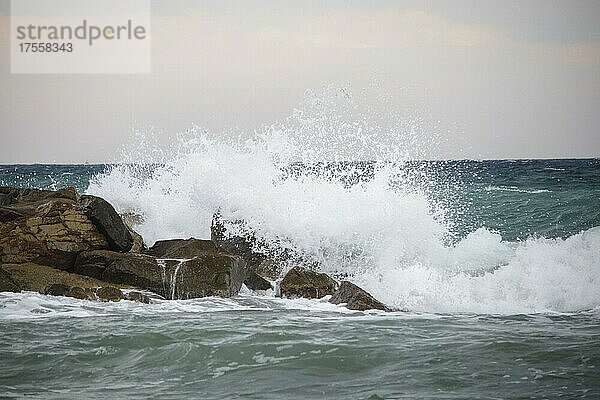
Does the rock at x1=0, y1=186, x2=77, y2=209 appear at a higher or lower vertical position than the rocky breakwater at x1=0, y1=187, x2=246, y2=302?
higher

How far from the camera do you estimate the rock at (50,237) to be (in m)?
9.20

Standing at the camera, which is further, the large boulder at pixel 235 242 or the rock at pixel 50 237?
the large boulder at pixel 235 242

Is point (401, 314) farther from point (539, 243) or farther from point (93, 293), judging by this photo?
point (539, 243)

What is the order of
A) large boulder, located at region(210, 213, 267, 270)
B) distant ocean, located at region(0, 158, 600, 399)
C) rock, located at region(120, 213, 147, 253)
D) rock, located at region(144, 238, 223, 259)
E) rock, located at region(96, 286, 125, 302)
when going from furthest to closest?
rock, located at region(120, 213, 147, 253) < large boulder, located at region(210, 213, 267, 270) < rock, located at region(144, 238, 223, 259) < rock, located at region(96, 286, 125, 302) < distant ocean, located at region(0, 158, 600, 399)

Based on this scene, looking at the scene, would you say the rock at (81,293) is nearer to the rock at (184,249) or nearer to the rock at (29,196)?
the rock at (184,249)

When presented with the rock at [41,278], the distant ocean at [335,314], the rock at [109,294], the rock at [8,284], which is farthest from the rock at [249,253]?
the rock at [8,284]

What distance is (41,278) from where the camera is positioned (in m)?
8.95

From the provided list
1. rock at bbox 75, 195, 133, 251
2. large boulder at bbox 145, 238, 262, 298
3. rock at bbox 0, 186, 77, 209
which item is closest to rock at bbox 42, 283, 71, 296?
rock at bbox 75, 195, 133, 251

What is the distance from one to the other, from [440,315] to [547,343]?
177 centimetres

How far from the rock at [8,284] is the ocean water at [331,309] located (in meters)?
0.28

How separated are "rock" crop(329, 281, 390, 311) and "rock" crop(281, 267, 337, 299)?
16.1 inches

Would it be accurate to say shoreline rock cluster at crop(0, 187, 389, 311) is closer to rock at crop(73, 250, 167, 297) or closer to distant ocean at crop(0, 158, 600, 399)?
rock at crop(73, 250, 167, 297)

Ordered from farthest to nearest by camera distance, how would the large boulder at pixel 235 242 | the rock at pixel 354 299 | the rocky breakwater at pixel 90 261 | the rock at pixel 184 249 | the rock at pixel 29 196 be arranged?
the rock at pixel 29 196 → the large boulder at pixel 235 242 → the rock at pixel 184 249 → the rocky breakwater at pixel 90 261 → the rock at pixel 354 299

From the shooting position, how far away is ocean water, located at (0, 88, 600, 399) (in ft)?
17.9
